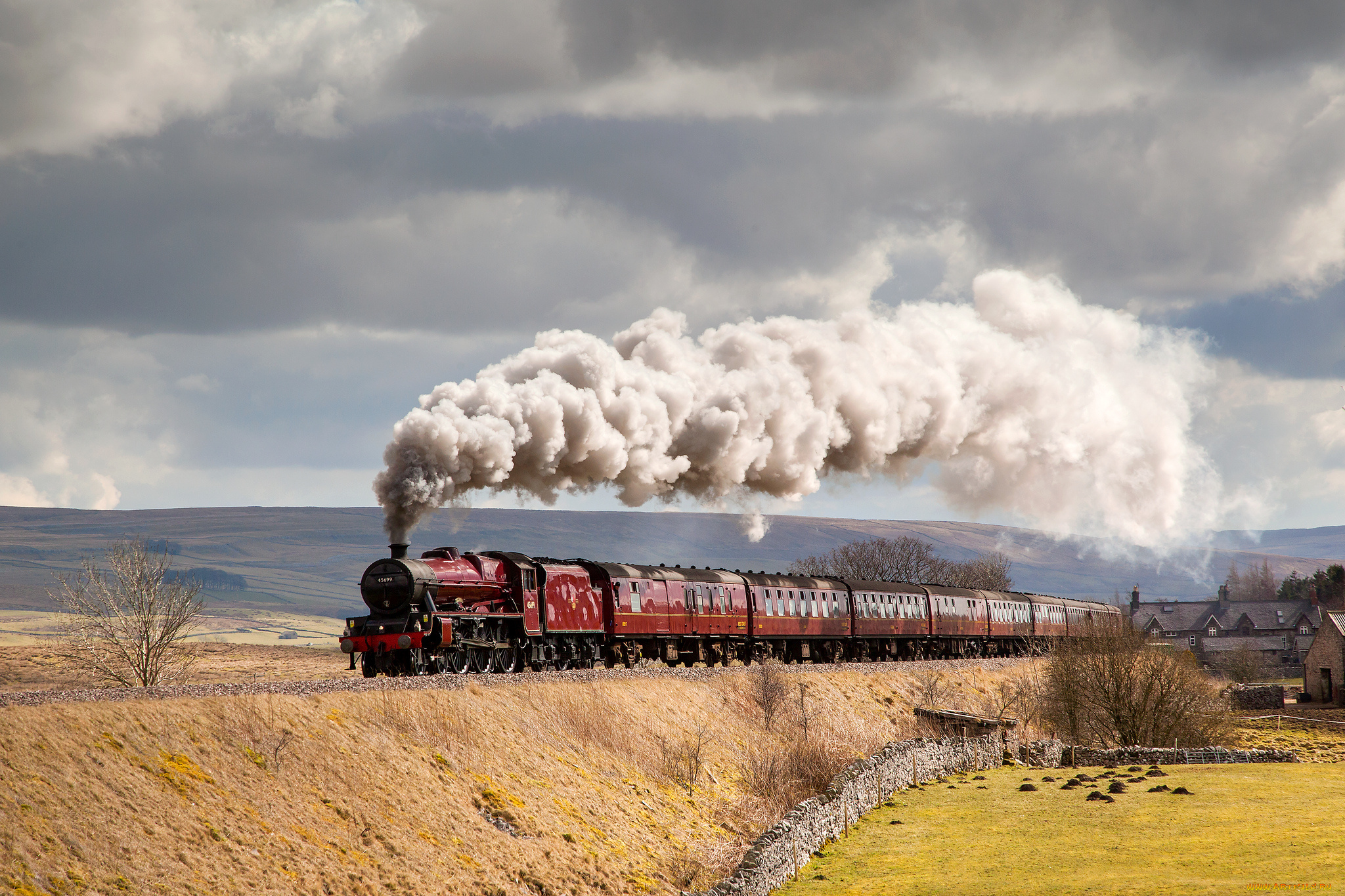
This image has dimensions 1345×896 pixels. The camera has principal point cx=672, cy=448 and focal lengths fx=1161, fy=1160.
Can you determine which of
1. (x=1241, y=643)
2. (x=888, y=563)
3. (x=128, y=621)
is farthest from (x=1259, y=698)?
(x=128, y=621)

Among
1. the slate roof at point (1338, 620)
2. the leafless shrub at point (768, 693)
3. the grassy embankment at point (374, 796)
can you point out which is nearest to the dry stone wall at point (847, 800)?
the grassy embankment at point (374, 796)

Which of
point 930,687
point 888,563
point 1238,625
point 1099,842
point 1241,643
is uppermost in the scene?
point 888,563

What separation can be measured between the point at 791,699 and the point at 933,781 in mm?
5968

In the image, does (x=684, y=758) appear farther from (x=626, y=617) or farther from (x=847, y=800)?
(x=626, y=617)

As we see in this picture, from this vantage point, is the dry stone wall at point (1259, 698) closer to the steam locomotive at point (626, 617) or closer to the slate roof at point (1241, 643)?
the steam locomotive at point (626, 617)

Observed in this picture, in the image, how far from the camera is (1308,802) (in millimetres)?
26234

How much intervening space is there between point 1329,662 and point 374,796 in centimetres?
6856

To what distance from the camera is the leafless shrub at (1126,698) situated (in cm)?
4278

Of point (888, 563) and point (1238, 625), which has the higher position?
point (888, 563)

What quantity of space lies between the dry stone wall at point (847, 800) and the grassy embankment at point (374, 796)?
5.63 ft

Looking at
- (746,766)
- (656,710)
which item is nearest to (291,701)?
(656,710)

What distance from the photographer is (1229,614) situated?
124 metres

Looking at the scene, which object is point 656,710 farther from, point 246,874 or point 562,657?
point 246,874

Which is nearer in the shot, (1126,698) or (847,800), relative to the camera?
(847,800)
